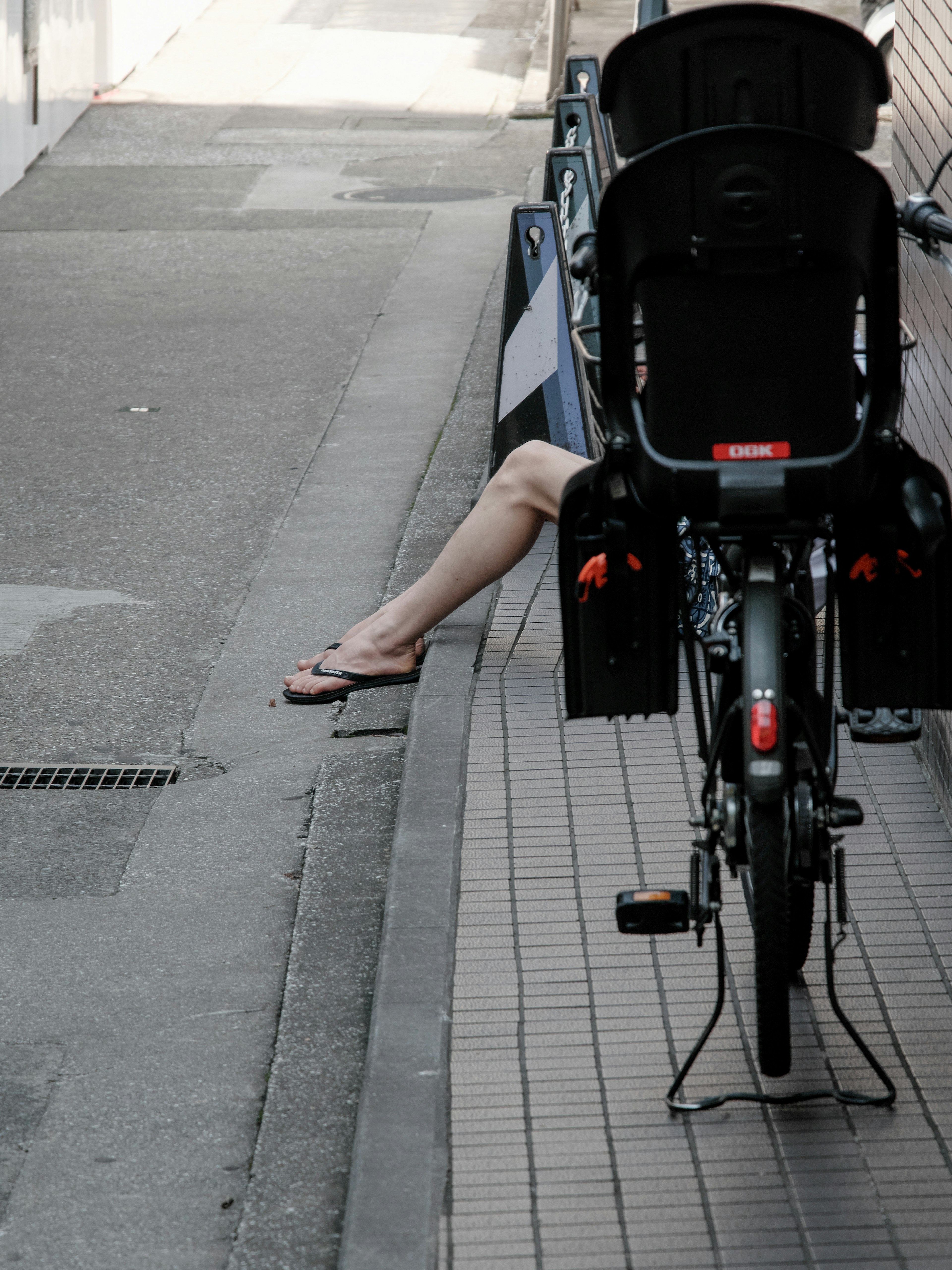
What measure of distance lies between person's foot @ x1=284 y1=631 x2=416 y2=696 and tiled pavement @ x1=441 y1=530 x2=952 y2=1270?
79 cm

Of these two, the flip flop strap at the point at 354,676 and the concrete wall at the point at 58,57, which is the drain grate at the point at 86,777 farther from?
the concrete wall at the point at 58,57

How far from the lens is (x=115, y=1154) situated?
3158mm

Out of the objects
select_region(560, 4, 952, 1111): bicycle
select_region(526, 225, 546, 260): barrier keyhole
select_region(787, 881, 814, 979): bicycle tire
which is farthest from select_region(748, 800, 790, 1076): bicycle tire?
select_region(526, 225, 546, 260): barrier keyhole

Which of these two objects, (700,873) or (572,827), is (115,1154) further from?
(572,827)

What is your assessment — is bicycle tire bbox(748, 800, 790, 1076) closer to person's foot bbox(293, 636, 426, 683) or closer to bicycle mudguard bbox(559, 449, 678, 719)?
bicycle mudguard bbox(559, 449, 678, 719)

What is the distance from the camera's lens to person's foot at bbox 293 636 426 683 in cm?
544

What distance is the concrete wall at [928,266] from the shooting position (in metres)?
4.13

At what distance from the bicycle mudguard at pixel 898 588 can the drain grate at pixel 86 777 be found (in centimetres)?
248

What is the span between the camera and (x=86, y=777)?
4.94 m

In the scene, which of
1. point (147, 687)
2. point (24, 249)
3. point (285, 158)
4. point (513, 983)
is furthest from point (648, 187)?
point (285, 158)

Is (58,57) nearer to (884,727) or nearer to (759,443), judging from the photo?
(884,727)

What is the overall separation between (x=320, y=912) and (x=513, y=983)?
70cm

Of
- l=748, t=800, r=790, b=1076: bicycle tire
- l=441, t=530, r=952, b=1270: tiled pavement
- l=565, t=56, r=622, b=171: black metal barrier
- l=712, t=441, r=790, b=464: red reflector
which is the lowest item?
l=441, t=530, r=952, b=1270: tiled pavement

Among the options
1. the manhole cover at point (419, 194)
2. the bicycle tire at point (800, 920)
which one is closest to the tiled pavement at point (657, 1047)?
the bicycle tire at point (800, 920)
